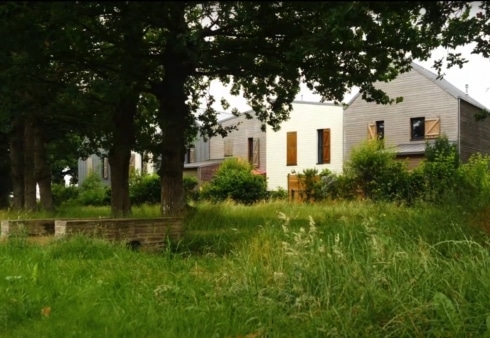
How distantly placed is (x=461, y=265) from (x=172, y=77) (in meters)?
8.25

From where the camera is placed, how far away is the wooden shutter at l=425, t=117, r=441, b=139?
2830cm

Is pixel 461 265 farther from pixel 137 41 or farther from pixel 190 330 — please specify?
pixel 137 41

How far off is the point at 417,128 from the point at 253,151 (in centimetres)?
1134

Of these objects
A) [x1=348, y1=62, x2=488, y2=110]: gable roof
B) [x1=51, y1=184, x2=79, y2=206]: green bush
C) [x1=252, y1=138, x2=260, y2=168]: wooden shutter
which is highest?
[x1=348, y1=62, x2=488, y2=110]: gable roof

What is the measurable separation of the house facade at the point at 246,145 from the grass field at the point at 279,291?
2897cm

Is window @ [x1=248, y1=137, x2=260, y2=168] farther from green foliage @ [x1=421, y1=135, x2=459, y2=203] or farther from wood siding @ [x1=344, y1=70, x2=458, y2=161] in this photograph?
green foliage @ [x1=421, y1=135, x2=459, y2=203]

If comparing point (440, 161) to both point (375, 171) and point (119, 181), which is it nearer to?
point (375, 171)

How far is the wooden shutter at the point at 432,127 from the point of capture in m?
28.3

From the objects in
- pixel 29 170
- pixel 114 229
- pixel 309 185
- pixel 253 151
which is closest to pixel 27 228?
pixel 114 229

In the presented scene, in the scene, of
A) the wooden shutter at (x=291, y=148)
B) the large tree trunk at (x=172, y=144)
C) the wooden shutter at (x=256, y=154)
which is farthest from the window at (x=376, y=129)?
the large tree trunk at (x=172, y=144)

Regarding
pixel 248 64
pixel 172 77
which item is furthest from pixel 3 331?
pixel 172 77

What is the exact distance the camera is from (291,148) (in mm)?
34156

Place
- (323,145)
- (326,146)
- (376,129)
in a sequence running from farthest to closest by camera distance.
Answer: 1. (323,145)
2. (326,146)
3. (376,129)

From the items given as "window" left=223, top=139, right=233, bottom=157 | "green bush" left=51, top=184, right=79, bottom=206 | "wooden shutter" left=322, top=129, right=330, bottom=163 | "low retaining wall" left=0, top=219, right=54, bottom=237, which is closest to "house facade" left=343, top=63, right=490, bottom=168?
"wooden shutter" left=322, top=129, right=330, bottom=163
